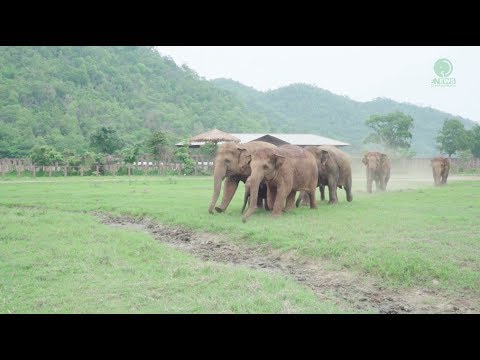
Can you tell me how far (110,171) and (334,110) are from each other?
233 ft

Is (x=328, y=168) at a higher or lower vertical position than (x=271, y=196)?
higher

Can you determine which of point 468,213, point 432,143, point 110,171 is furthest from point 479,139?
point 468,213

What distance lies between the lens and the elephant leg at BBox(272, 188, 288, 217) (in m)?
13.6

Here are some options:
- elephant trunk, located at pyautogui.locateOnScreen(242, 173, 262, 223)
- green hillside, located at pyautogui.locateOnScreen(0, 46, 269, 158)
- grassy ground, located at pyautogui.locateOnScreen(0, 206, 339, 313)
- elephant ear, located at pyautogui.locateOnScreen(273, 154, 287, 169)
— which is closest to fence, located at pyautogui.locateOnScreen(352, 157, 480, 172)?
green hillside, located at pyautogui.locateOnScreen(0, 46, 269, 158)

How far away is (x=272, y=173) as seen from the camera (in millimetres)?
13812

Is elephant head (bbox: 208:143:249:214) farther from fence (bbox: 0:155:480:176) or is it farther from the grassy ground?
fence (bbox: 0:155:480:176)

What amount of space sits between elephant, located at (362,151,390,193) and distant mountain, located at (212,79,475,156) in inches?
A: 2526

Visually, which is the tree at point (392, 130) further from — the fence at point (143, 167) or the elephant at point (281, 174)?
the elephant at point (281, 174)

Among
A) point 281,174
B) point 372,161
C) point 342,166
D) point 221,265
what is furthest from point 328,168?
point 221,265

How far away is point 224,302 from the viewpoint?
632 cm

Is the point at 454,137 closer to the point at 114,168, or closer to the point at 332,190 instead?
the point at 114,168

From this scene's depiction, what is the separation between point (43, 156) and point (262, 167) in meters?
29.8

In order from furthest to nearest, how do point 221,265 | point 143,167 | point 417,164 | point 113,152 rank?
point 417,164
point 113,152
point 143,167
point 221,265

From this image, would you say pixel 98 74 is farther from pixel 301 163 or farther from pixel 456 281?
pixel 456 281
